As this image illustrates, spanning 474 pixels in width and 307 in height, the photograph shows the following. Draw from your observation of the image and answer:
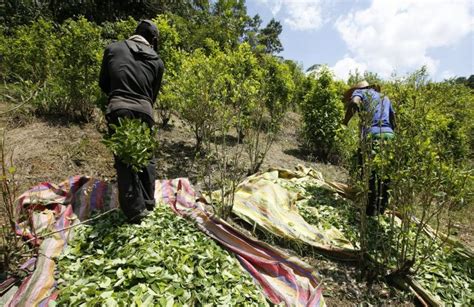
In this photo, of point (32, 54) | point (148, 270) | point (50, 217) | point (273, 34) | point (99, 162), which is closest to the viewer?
point (148, 270)

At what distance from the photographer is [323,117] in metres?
7.09

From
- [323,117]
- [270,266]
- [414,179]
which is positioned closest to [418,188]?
[414,179]

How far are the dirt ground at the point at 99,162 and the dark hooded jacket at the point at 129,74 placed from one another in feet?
4.19

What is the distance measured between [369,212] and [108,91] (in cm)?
325

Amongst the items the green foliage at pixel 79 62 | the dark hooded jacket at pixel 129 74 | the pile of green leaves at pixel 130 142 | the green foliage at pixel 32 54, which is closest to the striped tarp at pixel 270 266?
the pile of green leaves at pixel 130 142

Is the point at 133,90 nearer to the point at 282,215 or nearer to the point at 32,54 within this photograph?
the point at 282,215

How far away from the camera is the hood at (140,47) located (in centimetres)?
267

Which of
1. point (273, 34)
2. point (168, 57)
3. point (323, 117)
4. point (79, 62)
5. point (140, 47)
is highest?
point (273, 34)

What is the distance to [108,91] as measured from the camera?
2.83 meters

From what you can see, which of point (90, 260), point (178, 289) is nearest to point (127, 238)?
point (90, 260)

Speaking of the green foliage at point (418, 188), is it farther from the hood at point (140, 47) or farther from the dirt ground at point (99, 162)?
the hood at point (140, 47)

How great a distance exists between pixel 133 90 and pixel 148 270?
5.36ft

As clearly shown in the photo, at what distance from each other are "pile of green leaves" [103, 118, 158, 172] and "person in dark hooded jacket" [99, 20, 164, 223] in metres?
0.23

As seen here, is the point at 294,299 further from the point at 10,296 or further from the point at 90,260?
the point at 10,296
